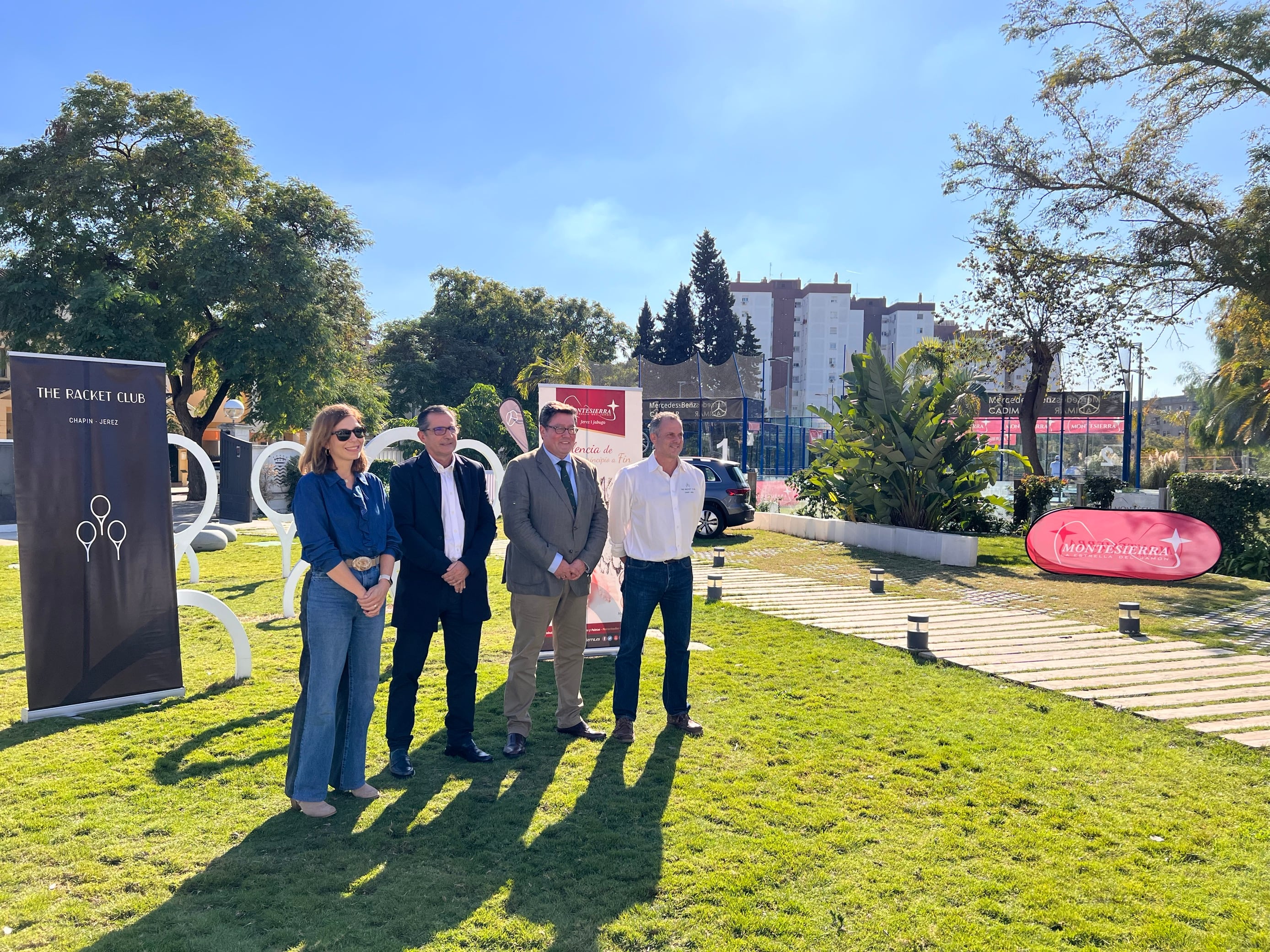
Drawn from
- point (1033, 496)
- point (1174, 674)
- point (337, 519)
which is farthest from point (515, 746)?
point (1033, 496)

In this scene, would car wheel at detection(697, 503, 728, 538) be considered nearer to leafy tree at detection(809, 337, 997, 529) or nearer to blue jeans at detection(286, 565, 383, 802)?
leafy tree at detection(809, 337, 997, 529)

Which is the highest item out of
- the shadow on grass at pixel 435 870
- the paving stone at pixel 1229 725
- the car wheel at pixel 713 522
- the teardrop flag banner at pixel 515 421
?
the teardrop flag banner at pixel 515 421

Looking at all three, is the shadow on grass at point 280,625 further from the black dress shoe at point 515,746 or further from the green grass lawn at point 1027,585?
the green grass lawn at point 1027,585

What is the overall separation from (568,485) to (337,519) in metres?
1.42

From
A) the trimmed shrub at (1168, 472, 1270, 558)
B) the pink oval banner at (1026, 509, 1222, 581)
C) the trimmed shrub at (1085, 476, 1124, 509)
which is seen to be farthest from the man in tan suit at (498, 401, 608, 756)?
the trimmed shrub at (1085, 476, 1124, 509)

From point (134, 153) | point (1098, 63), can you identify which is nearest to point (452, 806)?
point (1098, 63)

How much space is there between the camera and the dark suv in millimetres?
16734

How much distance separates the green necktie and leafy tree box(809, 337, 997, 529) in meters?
11.1

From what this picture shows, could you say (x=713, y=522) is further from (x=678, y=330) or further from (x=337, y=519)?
(x=678, y=330)

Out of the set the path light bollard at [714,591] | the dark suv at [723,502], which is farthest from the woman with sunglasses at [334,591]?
the dark suv at [723,502]

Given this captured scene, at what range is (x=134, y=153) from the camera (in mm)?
25000

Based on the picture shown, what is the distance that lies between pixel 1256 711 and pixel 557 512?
187 inches

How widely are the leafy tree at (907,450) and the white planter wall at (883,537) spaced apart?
0.46 meters

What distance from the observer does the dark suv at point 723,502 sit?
54.9ft
